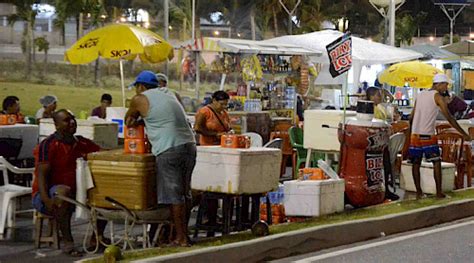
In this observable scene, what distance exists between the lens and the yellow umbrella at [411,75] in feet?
68.5

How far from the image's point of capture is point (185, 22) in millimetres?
28516

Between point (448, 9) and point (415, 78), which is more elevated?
point (448, 9)

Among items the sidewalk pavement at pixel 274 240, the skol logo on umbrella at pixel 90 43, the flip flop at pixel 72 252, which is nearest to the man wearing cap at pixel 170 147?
the sidewalk pavement at pixel 274 240

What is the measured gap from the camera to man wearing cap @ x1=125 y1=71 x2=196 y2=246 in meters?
8.52

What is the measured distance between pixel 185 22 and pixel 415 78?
9.77 metres

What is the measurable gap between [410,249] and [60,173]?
3.88m

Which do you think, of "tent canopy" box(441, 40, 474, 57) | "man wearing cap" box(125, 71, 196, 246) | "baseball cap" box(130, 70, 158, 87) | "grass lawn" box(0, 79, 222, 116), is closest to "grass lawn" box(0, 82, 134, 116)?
"grass lawn" box(0, 79, 222, 116)

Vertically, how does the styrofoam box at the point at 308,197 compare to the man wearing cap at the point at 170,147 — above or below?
below

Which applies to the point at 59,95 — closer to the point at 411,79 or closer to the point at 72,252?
the point at 411,79

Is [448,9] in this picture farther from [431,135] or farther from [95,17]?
[431,135]

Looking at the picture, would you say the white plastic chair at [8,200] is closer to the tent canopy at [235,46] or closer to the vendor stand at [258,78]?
the vendor stand at [258,78]

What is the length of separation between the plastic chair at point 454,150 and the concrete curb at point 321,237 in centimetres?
213

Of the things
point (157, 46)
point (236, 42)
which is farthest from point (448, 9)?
point (157, 46)

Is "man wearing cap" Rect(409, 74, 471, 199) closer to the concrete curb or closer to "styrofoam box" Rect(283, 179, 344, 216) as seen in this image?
the concrete curb
